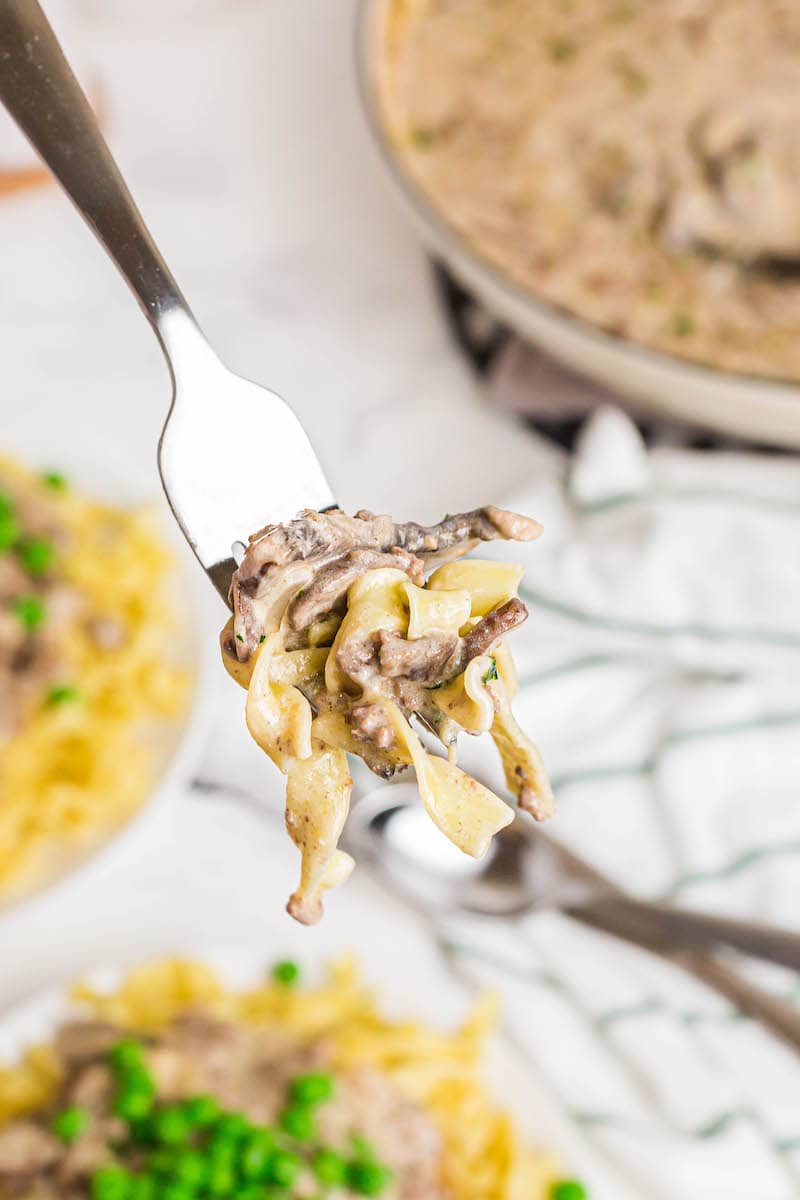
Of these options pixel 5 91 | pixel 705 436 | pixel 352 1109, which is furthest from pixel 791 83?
pixel 352 1109

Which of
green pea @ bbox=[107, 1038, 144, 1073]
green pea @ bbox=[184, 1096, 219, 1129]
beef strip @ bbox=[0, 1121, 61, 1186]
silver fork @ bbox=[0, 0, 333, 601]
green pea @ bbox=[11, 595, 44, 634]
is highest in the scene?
silver fork @ bbox=[0, 0, 333, 601]

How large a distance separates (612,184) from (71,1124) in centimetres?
167

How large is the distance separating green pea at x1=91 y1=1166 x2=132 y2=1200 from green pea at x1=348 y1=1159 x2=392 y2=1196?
0.31m

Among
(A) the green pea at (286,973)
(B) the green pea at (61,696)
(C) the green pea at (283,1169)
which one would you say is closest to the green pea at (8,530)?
(B) the green pea at (61,696)

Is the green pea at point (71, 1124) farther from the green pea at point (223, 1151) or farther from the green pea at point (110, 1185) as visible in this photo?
the green pea at point (223, 1151)

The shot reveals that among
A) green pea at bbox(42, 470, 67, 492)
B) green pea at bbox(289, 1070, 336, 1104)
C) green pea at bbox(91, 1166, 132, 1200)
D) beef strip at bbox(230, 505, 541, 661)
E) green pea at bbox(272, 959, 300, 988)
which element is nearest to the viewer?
beef strip at bbox(230, 505, 541, 661)

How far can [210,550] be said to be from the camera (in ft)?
3.03

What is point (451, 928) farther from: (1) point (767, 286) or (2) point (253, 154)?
(2) point (253, 154)

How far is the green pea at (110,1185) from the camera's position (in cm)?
170

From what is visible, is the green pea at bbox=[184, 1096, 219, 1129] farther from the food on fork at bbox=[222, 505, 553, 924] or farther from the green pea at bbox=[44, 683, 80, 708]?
the food on fork at bbox=[222, 505, 553, 924]

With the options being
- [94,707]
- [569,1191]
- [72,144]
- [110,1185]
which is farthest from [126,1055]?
[72,144]

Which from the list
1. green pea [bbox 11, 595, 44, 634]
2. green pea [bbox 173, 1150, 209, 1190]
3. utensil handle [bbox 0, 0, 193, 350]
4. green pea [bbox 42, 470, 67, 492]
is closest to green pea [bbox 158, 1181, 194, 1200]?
green pea [bbox 173, 1150, 209, 1190]

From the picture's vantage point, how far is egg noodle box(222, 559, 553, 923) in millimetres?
886

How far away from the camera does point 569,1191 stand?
1767mm
